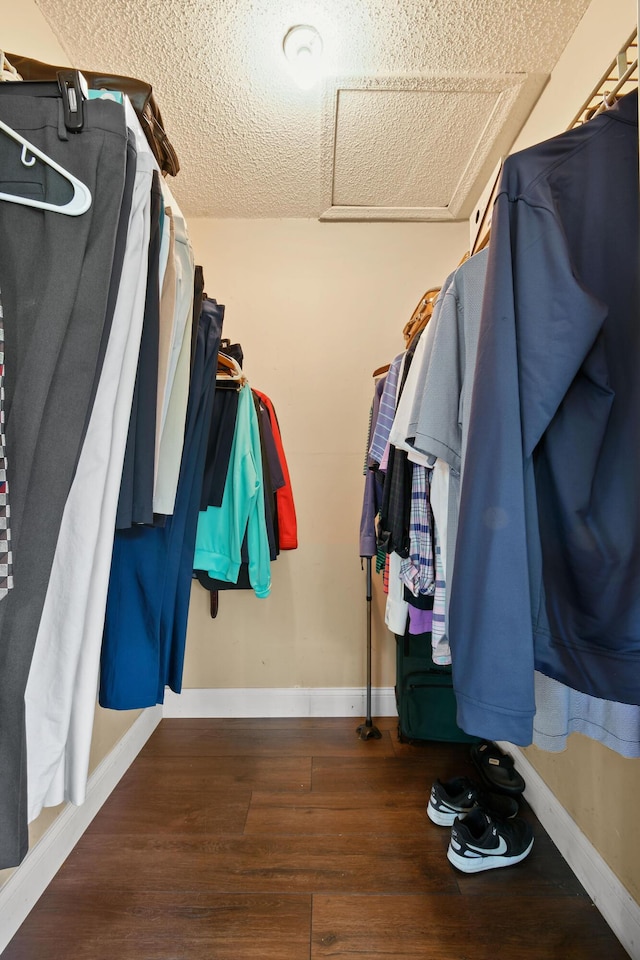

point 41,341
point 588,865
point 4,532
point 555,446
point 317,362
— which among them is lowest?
point 588,865

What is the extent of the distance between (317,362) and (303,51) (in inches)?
45.5

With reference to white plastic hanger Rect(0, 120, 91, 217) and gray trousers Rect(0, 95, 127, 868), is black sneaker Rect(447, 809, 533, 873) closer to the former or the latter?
gray trousers Rect(0, 95, 127, 868)

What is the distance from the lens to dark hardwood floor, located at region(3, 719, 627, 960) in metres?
1.02

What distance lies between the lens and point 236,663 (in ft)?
7.01

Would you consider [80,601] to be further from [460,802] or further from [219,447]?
[460,802]

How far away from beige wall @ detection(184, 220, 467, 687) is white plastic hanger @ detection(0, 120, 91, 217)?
5.50ft

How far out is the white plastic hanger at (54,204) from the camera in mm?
503

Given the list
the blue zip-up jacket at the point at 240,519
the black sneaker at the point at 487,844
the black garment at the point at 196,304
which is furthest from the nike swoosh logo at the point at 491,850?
the black garment at the point at 196,304

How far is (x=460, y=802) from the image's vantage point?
1397 millimetres

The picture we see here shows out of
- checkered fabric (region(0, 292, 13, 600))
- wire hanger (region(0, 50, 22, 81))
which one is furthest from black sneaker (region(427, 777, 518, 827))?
wire hanger (region(0, 50, 22, 81))

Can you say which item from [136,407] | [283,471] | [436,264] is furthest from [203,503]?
[436,264]

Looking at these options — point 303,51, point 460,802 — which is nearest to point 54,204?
point 303,51

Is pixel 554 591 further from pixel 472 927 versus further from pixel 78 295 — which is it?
pixel 472 927

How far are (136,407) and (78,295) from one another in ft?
0.68
